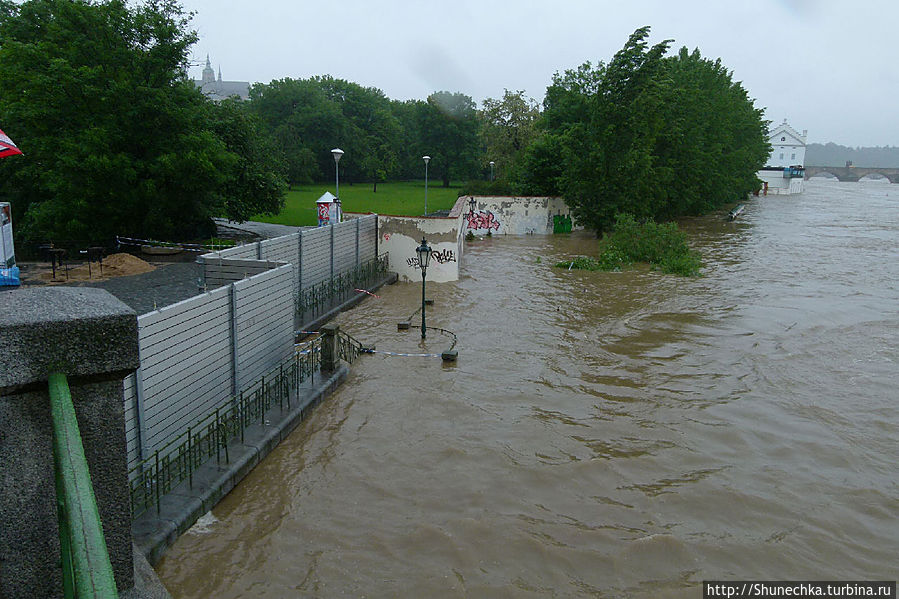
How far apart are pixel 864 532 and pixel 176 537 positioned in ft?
26.5

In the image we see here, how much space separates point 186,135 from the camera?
80.2 feet

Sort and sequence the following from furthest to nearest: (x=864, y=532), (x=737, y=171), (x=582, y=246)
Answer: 1. (x=737, y=171)
2. (x=582, y=246)
3. (x=864, y=532)

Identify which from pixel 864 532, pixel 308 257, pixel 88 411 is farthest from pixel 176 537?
pixel 308 257

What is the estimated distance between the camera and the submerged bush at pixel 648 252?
26.5 meters

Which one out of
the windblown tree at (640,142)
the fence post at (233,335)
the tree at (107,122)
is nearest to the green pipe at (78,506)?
the fence post at (233,335)

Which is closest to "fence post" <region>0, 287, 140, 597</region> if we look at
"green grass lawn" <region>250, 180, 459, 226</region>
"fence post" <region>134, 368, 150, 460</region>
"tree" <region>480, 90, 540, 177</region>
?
"fence post" <region>134, 368, 150, 460</region>

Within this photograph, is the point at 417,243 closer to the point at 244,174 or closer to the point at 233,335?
the point at 244,174

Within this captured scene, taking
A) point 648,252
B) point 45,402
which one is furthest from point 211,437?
point 648,252

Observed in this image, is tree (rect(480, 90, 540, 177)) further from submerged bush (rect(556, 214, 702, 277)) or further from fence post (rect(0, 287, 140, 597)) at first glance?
fence post (rect(0, 287, 140, 597))

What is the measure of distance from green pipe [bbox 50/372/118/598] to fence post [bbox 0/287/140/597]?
0.07 m

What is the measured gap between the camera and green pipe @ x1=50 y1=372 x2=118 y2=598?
1743 mm

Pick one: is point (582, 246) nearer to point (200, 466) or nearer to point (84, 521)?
point (200, 466)

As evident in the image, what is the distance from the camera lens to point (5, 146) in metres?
10.5

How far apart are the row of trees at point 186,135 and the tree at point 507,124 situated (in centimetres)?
13
